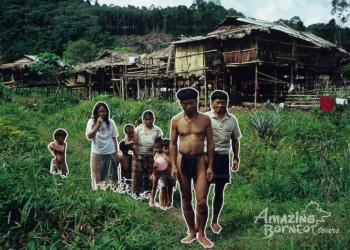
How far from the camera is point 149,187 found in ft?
15.7

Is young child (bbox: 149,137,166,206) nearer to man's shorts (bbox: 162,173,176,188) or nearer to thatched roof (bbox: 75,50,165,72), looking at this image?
man's shorts (bbox: 162,173,176,188)

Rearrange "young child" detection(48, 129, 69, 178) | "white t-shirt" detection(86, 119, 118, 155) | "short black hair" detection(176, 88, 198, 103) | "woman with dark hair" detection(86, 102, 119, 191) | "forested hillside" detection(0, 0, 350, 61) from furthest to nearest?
"forested hillside" detection(0, 0, 350, 61), "young child" detection(48, 129, 69, 178), "white t-shirt" detection(86, 119, 118, 155), "woman with dark hair" detection(86, 102, 119, 191), "short black hair" detection(176, 88, 198, 103)

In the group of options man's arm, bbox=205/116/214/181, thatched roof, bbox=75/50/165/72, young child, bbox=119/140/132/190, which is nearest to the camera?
man's arm, bbox=205/116/214/181

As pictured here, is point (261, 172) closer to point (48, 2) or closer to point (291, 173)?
point (291, 173)

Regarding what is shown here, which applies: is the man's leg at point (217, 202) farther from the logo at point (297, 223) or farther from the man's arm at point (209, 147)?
the logo at point (297, 223)

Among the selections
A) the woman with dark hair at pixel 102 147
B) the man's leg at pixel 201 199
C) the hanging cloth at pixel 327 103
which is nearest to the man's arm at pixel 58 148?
the woman with dark hair at pixel 102 147

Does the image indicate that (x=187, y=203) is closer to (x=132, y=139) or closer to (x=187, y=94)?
(x=187, y=94)

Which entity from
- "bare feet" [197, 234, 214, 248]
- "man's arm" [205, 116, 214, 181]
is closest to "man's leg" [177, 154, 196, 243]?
"bare feet" [197, 234, 214, 248]

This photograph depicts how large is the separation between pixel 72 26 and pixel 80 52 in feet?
42.9

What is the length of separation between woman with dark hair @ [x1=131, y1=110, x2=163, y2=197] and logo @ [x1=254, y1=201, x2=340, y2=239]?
190 centimetres

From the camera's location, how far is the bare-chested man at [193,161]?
2.89 m

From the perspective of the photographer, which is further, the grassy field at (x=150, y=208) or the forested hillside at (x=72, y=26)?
the forested hillside at (x=72, y=26)

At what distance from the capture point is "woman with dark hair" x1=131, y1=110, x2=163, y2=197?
451 cm

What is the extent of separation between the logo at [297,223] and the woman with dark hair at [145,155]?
6.24 feet
